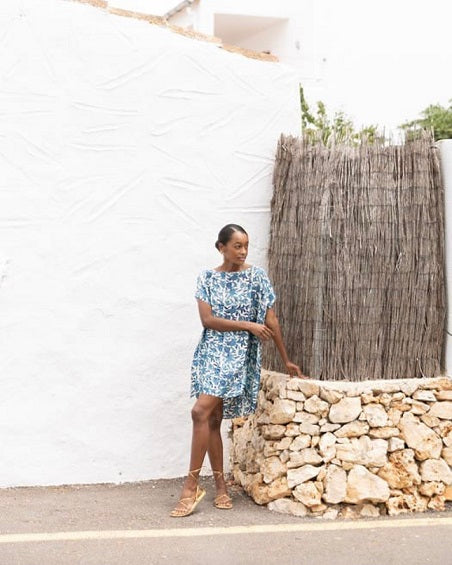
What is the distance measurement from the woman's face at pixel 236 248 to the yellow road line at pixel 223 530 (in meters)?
1.47

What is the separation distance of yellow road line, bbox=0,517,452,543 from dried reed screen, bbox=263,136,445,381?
84cm

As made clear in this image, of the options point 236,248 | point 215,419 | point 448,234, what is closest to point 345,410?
point 215,419

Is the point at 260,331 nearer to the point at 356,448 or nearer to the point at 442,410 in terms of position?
the point at 356,448

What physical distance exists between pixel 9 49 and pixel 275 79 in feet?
5.84

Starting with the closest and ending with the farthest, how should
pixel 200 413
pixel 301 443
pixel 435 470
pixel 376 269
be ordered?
pixel 200 413 → pixel 301 443 → pixel 435 470 → pixel 376 269

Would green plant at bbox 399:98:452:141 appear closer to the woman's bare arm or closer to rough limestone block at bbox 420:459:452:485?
rough limestone block at bbox 420:459:452:485

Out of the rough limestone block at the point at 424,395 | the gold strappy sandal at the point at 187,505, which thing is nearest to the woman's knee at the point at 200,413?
the gold strappy sandal at the point at 187,505

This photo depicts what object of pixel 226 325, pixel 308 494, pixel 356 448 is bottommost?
pixel 308 494

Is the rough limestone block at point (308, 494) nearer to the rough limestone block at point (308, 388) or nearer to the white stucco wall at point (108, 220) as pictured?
the rough limestone block at point (308, 388)

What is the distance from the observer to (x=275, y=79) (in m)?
6.25

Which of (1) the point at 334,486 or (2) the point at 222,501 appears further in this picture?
(2) the point at 222,501

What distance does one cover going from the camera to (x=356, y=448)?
524 cm

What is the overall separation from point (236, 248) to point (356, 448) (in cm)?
132

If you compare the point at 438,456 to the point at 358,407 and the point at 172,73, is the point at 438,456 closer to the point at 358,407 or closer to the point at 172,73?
the point at 358,407
